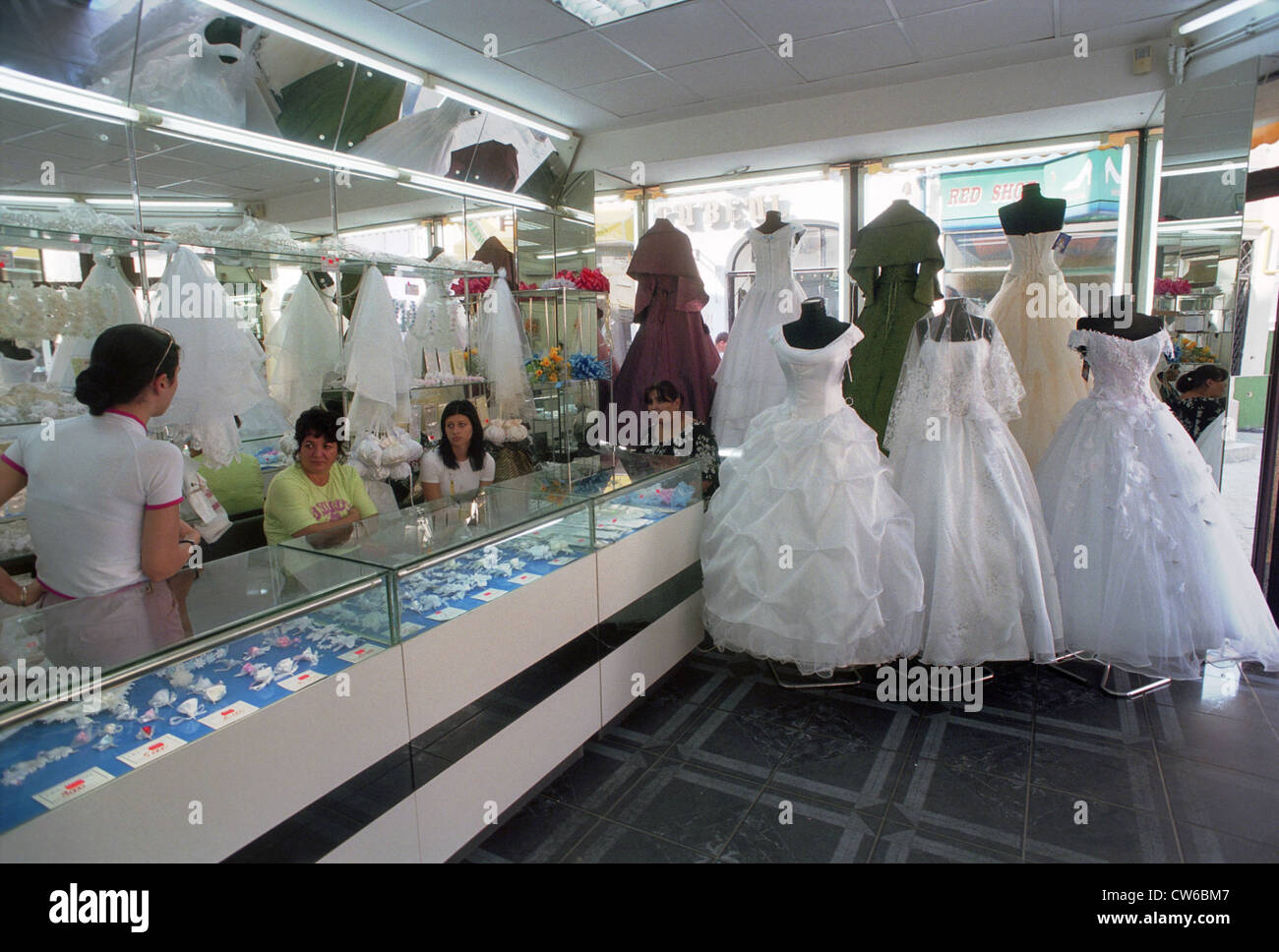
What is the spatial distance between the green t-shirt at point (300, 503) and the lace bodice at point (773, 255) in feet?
8.50

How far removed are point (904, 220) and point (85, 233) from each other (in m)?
3.66

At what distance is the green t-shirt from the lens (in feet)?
9.75

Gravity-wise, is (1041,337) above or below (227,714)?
above

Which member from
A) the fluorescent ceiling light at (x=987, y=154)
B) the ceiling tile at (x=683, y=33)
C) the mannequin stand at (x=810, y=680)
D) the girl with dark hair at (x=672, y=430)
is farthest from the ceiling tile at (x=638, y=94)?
the mannequin stand at (x=810, y=680)

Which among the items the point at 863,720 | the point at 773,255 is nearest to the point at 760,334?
the point at 773,255

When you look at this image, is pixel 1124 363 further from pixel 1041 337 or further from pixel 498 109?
pixel 498 109

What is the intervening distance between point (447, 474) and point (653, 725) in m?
1.73

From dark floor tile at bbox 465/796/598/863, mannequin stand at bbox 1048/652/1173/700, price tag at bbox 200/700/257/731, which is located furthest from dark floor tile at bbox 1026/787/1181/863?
price tag at bbox 200/700/257/731

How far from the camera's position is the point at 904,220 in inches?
151

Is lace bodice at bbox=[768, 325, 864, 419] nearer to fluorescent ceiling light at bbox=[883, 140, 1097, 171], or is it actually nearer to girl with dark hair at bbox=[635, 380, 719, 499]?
girl with dark hair at bbox=[635, 380, 719, 499]

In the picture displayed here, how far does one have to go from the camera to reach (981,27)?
390 centimetres

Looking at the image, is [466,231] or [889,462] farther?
[466,231]

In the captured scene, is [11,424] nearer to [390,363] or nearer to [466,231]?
[390,363]
